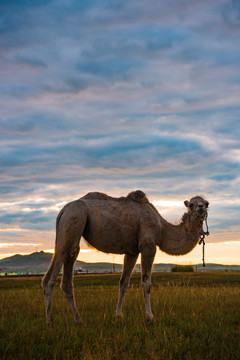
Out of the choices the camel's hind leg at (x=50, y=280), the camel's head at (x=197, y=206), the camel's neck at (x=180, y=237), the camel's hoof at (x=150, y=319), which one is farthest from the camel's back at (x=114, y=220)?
the camel's hoof at (x=150, y=319)

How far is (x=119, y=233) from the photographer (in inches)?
408

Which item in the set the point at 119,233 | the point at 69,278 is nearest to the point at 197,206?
the point at 119,233

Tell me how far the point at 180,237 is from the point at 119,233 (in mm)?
2046

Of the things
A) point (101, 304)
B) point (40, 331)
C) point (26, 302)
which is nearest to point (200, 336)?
point (40, 331)

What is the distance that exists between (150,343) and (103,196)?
4.51 m

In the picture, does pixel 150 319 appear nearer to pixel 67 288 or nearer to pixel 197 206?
pixel 67 288

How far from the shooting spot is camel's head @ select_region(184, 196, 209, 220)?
11.1 m

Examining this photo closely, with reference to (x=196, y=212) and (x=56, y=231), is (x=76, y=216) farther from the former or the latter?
(x=196, y=212)

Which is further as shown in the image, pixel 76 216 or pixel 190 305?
pixel 190 305

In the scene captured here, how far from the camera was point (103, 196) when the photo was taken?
10914 millimetres

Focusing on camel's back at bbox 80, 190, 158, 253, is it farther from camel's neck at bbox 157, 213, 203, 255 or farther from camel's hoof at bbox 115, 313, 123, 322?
camel's hoof at bbox 115, 313, 123, 322

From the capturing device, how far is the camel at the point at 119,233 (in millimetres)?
10117

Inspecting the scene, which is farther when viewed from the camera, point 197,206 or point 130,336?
point 197,206

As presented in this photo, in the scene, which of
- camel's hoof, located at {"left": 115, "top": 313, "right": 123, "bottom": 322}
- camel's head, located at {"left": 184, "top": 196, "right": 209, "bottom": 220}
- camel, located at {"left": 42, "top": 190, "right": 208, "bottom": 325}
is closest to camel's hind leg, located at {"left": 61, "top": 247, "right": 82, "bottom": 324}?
camel, located at {"left": 42, "top": 190, "right": 208, "bottom": 325}
